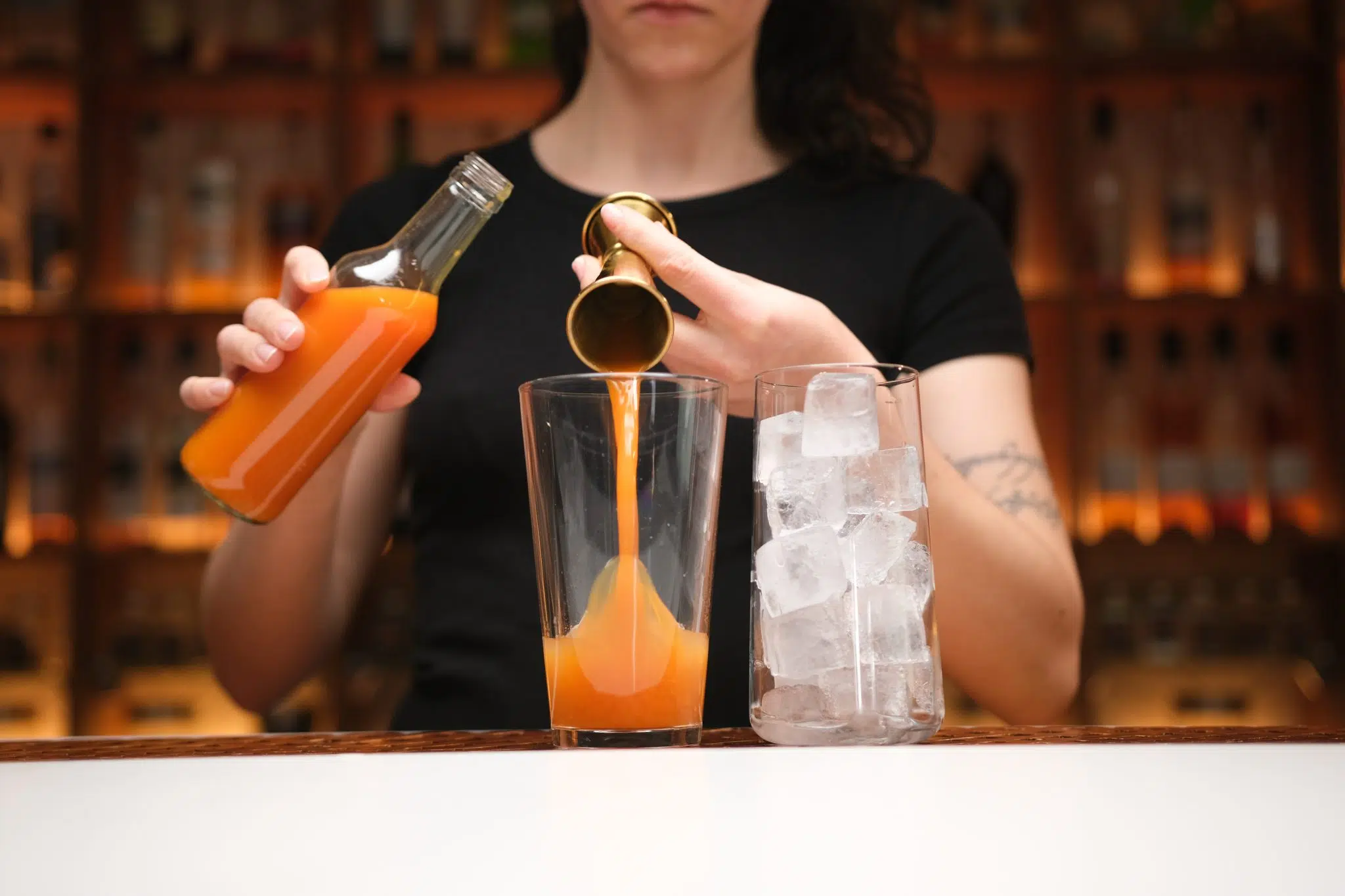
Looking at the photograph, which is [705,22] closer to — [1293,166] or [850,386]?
[850,386]

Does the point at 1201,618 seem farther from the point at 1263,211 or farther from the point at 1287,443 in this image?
the point at 1263,211

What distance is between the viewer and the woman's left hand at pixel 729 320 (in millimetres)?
699

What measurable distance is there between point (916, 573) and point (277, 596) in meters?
0.78

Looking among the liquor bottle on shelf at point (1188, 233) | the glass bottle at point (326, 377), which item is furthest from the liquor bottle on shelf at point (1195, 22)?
the glass bottle at point (326, 377)

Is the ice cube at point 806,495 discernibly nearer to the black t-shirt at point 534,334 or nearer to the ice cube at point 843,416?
the ice cube at point 843,416

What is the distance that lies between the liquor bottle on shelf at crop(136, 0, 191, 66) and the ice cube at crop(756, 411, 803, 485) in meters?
2.39

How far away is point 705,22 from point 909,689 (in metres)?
0.78

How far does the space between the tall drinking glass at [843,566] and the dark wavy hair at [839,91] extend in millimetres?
764

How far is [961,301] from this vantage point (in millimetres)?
1234

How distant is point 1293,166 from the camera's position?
8.55ft

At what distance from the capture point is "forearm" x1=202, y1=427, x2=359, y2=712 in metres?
1.16

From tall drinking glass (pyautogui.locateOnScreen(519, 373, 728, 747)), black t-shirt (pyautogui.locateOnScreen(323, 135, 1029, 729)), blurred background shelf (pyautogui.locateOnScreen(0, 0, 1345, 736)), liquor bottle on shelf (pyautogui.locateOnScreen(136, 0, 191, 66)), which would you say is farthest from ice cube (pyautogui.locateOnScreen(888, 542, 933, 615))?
liquor bottle on shelf (pyautogui.locateOnScreen(136, 0, 191, 66))

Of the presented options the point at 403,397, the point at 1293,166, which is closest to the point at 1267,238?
the point at 1293,166

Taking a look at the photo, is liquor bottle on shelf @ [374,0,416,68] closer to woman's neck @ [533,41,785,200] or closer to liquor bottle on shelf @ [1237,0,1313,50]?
woman's neck @ [533,41,785,200]
